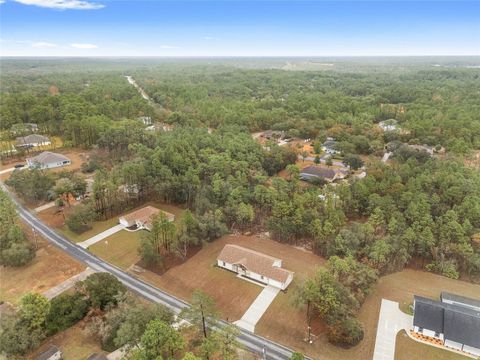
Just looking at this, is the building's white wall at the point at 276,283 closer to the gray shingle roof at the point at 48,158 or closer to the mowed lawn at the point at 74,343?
the mowed lawn at the point at 74,343

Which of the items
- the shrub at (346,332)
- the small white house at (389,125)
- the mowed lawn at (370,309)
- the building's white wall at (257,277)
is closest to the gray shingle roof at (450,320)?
the mowed lawn at (370,309)

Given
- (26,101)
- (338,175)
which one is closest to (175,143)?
(338,175)

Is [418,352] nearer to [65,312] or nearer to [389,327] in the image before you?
[389,327]

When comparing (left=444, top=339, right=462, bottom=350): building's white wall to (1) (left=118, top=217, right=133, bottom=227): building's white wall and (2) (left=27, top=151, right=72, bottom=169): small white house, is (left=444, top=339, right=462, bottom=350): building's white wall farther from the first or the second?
(2) (left=27, top=151, right=72, bottom=169): small white house

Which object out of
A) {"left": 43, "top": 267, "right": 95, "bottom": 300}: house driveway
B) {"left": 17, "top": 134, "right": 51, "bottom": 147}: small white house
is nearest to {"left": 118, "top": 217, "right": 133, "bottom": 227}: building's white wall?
→ {"left": 43, "top": 267, "right": 95, "bottom": 300}: house driveway

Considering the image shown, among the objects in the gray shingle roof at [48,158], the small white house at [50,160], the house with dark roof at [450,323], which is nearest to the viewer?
the house with dark roof at [450,323]

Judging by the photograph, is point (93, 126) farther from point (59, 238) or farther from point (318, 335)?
point (318, 335)
